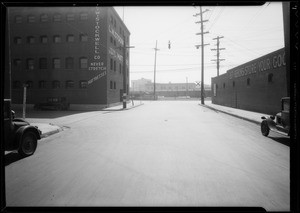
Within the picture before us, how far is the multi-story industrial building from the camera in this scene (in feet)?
99.8

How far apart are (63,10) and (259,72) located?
23.8 m

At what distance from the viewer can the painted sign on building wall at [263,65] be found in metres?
17.9

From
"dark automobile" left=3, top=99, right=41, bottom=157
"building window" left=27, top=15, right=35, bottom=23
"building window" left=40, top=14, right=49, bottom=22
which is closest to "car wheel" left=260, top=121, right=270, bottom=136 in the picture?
"dark automobile" left=3, top=99, right=41, bottom=157

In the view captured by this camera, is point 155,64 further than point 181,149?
Yes

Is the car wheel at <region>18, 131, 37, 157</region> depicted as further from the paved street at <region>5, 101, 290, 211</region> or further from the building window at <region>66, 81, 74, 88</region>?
the building window at <region>66, 81, 74, 88</region>

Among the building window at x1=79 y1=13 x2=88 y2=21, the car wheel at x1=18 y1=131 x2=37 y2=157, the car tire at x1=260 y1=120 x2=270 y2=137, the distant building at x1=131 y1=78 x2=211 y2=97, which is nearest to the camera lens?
the car wheel at x1=18 y1=131 x2=37 y2=157

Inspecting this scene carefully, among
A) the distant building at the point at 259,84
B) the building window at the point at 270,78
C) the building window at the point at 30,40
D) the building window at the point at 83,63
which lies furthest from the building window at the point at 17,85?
the building window at the point at 270,78

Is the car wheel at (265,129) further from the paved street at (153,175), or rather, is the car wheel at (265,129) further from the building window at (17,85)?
the building window at (17,85)

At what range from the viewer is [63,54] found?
3083 cm
